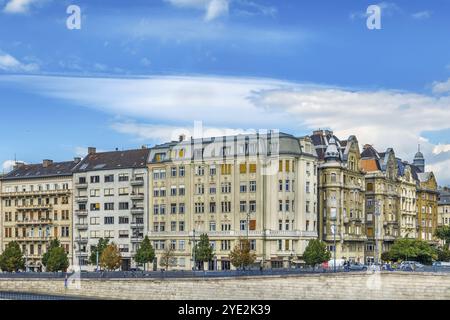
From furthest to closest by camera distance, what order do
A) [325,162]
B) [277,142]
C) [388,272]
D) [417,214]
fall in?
[417,214] < [325,162] < [277,142] < [388,272]

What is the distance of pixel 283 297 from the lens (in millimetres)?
53656

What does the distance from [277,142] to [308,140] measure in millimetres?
4162

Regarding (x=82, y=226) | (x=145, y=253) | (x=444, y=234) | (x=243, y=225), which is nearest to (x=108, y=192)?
(x=82, y=226)

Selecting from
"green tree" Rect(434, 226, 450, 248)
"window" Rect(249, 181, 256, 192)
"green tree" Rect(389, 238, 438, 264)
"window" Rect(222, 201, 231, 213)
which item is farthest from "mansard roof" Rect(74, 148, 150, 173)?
"green tree" Rect(434, 226, 450, 248)

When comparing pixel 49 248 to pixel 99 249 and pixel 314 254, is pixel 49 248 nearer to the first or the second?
pixel 99 249

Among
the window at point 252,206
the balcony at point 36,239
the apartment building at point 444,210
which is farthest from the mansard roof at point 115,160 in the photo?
the apartment building at point 444,210

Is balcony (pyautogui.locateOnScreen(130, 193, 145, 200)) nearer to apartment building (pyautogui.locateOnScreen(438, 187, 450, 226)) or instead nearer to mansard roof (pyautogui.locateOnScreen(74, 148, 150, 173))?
mansard roof (pyautogui.locateOnScreen(74, 148, 150, 173))

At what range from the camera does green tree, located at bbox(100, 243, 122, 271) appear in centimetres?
7312

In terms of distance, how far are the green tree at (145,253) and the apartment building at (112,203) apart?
4.55 metres

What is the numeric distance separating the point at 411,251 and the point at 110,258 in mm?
27031

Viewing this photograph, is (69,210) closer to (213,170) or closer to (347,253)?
(213,170)

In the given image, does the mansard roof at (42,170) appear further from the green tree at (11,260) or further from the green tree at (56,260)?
the green tree at (56,260)

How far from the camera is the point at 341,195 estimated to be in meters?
79.3
